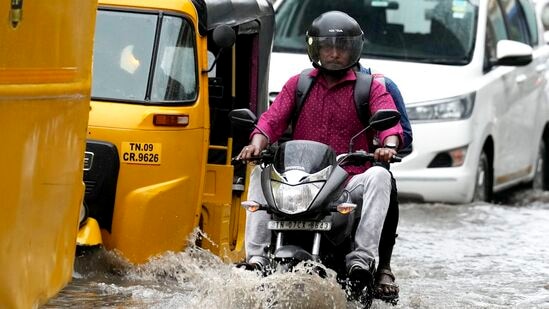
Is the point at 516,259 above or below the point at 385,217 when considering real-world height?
below

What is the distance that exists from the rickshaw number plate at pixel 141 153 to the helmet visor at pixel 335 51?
1.42 m

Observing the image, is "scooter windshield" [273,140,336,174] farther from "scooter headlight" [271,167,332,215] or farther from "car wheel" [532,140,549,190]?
"car wheel" [532,140,549,190]

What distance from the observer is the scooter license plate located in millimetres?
7691

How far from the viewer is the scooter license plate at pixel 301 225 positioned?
7691mm

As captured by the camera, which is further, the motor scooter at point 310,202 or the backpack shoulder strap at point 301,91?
the backpack shoulder strap at point 301,91

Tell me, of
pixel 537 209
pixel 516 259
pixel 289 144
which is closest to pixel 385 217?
pixel 289 144

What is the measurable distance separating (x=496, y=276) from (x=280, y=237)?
3.70m

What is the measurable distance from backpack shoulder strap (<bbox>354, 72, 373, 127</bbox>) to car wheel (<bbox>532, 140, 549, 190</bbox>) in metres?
8.59

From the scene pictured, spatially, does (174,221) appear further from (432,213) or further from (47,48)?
(432,213)

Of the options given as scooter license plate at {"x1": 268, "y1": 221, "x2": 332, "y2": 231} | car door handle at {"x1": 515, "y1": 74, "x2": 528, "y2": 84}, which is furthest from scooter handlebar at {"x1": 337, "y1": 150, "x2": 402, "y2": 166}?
car door handle at {"x1": 515, "y1": 74, "x2": 528, "y2": 84}

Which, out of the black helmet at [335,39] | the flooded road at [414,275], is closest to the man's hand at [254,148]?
the black helmet at [335,39]

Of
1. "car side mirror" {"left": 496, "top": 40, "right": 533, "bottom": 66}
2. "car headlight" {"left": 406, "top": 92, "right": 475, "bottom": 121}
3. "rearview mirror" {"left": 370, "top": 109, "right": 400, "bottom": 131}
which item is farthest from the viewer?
"car side mirror" {"left": 496, "top": 40, "right": 533, "bottom": 66}

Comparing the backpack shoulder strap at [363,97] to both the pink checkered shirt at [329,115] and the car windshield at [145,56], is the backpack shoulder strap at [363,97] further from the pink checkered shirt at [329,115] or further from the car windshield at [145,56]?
the car windshield at [145,56]

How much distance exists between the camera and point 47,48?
19.5 feet
